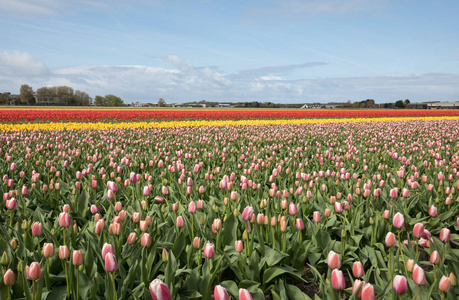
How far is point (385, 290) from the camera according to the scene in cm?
233

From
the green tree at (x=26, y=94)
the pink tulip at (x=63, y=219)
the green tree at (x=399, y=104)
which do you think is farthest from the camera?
the green tree at (x=26, y=94)

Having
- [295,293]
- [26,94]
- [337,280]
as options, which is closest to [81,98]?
[26,94]

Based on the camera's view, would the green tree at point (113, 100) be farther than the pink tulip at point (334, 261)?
Yes

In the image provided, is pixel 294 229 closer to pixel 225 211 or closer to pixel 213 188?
pixel 225 211

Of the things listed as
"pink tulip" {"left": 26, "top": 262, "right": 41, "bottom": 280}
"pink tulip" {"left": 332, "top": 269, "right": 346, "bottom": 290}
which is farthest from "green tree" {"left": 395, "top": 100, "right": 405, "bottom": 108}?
"pink tulip" {"left": 26, "top": 262, "right": 41, "bottom": 280}

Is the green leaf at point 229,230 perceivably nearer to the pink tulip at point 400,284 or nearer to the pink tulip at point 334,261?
the pink tulip at point 334,261

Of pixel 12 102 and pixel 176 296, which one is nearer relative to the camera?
pixel 176 296

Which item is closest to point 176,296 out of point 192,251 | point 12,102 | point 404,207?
point 192,251

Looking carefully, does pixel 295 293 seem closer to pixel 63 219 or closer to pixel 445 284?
pixel 445 284

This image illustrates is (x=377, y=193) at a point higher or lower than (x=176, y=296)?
higher

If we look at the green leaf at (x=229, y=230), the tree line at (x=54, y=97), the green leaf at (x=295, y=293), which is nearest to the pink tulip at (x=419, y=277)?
the green leaf at (x=295, y=293)

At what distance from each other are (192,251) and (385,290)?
60.9 inches

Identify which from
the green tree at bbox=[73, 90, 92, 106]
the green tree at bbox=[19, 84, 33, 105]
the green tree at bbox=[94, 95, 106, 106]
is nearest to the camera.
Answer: the green tree at bbox=[19, 84, 33, 105]

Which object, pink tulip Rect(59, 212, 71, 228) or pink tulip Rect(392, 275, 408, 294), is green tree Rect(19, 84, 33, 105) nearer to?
pink tulip Rect(59, 212, 71, 228)
